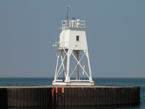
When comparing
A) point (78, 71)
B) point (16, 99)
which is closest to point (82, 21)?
point (78, 71)

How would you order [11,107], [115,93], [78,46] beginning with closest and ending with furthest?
[11,107]
[115,93]
[78,46]

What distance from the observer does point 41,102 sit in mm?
51125

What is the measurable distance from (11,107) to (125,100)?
713 inches

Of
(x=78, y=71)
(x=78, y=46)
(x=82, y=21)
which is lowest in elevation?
(x=78, y=71)

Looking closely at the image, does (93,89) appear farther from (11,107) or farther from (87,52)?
(11,107)

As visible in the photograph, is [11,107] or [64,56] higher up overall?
[64,56]

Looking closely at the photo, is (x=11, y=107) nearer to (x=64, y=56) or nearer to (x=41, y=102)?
(x=41, y=102)

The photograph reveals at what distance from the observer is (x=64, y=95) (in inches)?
2048

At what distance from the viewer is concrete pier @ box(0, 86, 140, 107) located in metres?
50.5

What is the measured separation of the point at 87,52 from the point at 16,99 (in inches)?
623

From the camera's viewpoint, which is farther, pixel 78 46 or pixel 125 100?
pixel 78 46

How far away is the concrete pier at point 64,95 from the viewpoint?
50500mm

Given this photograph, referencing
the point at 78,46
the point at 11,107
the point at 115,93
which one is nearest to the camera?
the point at 11,107

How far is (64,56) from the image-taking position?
6000cm
